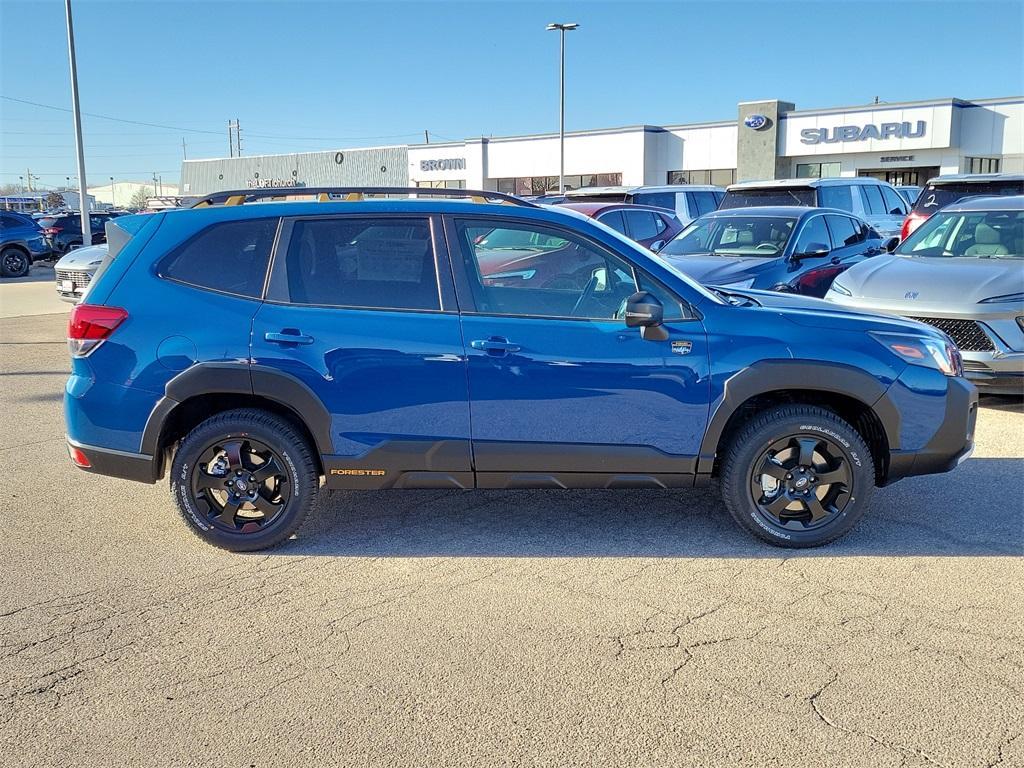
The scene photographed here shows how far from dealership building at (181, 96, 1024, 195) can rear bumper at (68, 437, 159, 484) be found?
40131 mm

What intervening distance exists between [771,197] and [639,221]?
2.05 metres

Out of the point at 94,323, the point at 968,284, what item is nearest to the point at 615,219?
the point at 968,284

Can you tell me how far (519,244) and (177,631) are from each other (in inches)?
101

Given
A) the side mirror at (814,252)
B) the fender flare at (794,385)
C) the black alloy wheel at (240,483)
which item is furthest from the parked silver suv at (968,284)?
the black alloy wheel at (240,483)

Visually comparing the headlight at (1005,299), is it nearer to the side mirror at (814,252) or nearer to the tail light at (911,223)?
the side mirror at (814,252)

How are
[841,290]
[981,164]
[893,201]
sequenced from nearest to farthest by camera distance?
[841,290] → [893,201] → [981,164]

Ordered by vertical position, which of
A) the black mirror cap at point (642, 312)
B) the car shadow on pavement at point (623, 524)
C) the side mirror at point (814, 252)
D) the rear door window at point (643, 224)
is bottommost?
the car shadow on pavement at point (623, 524)

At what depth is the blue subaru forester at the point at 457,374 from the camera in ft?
15.0

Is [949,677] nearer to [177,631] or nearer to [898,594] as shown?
[898,594]

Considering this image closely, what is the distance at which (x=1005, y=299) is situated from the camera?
24.0 feet

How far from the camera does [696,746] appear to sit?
119 inches

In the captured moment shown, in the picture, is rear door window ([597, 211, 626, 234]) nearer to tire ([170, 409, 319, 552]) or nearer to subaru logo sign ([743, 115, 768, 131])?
tire ([170, 409, 319, 552])

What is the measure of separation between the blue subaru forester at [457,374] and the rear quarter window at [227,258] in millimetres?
11

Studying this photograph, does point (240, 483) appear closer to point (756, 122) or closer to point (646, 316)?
point (646, 316)
